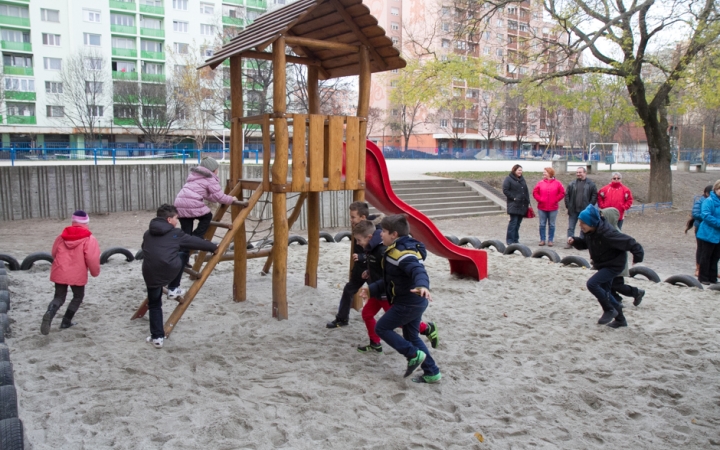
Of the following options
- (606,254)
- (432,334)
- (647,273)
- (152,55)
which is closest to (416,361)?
(432,334)

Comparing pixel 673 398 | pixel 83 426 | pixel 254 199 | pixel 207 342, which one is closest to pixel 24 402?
pixel 83 426

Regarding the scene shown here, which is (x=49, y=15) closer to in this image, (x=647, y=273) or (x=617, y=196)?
(x=617, y=196)

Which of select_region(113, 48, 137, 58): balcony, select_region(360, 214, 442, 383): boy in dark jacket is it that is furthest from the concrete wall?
select_region(113, 48, 137, 58): balcony

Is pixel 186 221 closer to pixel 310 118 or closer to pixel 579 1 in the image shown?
pixel 310 118

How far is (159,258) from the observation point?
Result: 205 inches

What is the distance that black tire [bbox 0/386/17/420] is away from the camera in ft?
11.1

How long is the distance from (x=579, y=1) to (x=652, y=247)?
9.70 metres

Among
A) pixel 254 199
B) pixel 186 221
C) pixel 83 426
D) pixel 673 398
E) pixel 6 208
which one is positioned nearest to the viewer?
pixel 83 426

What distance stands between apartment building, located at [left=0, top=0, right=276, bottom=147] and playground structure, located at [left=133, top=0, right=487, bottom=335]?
41925mm

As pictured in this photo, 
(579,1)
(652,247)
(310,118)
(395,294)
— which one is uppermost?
(579,1)

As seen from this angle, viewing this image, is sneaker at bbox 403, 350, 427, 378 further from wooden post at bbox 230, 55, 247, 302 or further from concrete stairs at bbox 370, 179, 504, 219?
concrete stairs at bbox 370, 179, 504, 219

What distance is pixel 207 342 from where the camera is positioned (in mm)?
5535

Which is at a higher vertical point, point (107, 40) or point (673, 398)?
point (107, 40)

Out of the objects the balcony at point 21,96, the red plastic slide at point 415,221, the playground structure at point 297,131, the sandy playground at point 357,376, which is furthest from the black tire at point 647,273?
the balcony at point 21,96
